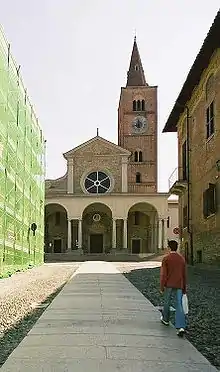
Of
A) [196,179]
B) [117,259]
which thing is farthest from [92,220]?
[196,179]

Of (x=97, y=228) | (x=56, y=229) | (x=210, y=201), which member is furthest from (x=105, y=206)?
(x=210, y=201)

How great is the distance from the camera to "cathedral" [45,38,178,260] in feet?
190

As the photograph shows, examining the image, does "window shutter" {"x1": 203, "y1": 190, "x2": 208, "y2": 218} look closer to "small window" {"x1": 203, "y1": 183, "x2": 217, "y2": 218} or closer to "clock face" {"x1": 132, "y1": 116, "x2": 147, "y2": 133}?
"small window" {"x1": 203, "y1": 183, "x2": 217, "y2": 218}

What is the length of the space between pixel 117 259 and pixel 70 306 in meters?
41.9

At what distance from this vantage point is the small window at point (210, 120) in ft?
78.6

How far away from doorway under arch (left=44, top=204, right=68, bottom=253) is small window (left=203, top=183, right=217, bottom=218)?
36131mm

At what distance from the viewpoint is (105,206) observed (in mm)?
59938

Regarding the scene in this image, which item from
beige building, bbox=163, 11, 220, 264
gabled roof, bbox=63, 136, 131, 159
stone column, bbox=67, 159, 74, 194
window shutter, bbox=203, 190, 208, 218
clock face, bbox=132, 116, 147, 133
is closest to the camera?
beige building, bbox=163, 11, 220, 264

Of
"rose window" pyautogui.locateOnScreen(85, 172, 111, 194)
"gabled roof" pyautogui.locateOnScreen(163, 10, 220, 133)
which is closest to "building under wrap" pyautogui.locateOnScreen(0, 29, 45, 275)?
"gabled roof" pyautogui.locateOnScreen(163, 10, 220, 133)

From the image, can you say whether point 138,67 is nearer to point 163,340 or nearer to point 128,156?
point 128,156

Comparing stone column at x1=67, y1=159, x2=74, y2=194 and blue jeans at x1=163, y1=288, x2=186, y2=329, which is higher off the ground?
stone column at x1=67, y1=159, x2=74, y2=194

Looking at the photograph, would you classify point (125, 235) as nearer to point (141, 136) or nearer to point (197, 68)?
point (141, 136)

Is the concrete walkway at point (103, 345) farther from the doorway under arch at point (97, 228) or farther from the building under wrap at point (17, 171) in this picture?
the doorway under arch at point (97, 228)

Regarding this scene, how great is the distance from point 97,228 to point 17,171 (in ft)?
115
